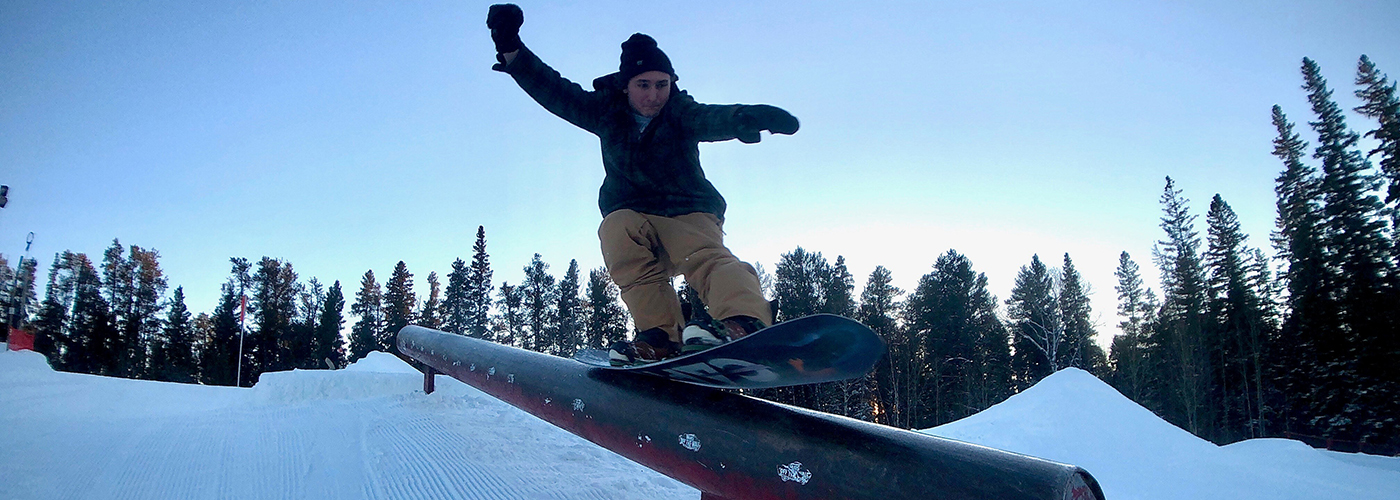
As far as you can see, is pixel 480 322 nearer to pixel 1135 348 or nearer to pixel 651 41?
pixel 1135 348

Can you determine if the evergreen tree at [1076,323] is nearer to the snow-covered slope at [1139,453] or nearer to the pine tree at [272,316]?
the snow-covered slope at [1139,453]

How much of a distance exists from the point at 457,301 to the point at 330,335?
28.0 feet

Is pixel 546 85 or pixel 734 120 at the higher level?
pixel 546 85

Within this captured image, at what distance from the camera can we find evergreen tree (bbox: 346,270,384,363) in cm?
4528

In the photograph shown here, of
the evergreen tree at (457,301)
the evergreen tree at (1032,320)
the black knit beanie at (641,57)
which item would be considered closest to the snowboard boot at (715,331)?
the black knit beanie at (641,57)

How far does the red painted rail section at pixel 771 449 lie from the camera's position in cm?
125

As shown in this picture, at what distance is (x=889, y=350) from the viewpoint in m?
30.5

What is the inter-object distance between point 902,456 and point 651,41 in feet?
6.54

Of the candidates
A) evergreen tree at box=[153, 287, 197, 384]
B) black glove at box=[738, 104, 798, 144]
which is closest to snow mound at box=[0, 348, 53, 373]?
black glove at box=[738, 104, 798, 144]

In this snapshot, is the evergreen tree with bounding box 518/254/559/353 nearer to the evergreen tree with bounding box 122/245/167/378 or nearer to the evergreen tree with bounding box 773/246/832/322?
the evergreen tree with bounding box 773/246/832/322

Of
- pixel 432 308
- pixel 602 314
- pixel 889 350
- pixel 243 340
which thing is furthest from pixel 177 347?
pixel 889 350

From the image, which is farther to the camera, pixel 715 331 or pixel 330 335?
pixel 330 335

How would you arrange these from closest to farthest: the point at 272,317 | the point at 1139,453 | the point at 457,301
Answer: the point at 1139,453 < the point at 272,317 < the point at 457,301

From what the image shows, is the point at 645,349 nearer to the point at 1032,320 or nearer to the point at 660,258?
the point at 660,258
